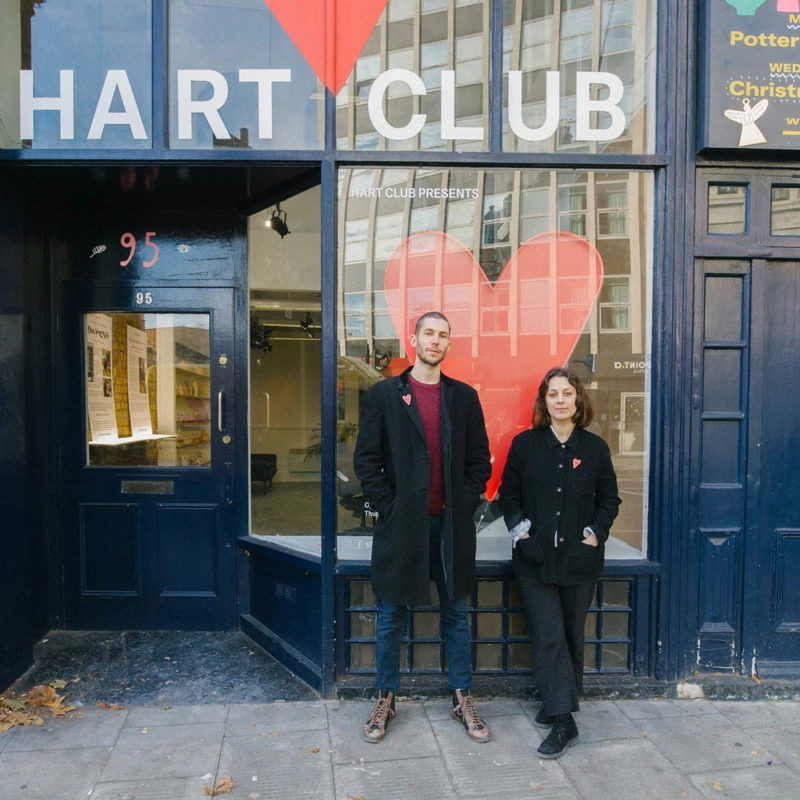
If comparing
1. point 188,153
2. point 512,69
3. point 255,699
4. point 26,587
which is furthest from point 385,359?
point 26,587

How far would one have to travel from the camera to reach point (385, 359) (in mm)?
3936

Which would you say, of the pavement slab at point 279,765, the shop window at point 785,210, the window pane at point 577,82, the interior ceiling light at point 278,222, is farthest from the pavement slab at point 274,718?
the shop window at point 785,210

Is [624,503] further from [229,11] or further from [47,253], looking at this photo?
[47,253]

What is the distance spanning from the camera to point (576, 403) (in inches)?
131

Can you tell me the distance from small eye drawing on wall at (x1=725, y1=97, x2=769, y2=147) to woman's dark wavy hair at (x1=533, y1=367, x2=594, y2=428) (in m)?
1.81

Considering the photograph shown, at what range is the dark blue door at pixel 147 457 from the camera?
459cm

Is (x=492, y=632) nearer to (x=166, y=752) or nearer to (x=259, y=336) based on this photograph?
(x=166, y=752)

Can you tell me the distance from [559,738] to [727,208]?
323 cm

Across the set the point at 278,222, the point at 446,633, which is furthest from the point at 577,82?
the point at 446,633

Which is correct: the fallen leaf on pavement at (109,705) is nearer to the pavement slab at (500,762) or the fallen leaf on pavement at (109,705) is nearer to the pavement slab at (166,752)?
the pavement slab at (166,752)

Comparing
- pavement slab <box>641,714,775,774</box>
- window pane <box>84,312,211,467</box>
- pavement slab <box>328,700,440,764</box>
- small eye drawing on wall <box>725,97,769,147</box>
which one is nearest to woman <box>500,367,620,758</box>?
pavement slab <box>641,714,775,774</box>

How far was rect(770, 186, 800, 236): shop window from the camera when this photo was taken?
385cm

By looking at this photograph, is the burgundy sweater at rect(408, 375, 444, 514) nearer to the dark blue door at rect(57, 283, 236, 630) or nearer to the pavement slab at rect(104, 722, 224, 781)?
the pavement slab at rect(104, 722, 224, 781)

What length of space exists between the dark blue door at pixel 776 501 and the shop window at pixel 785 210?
21 centimetres
